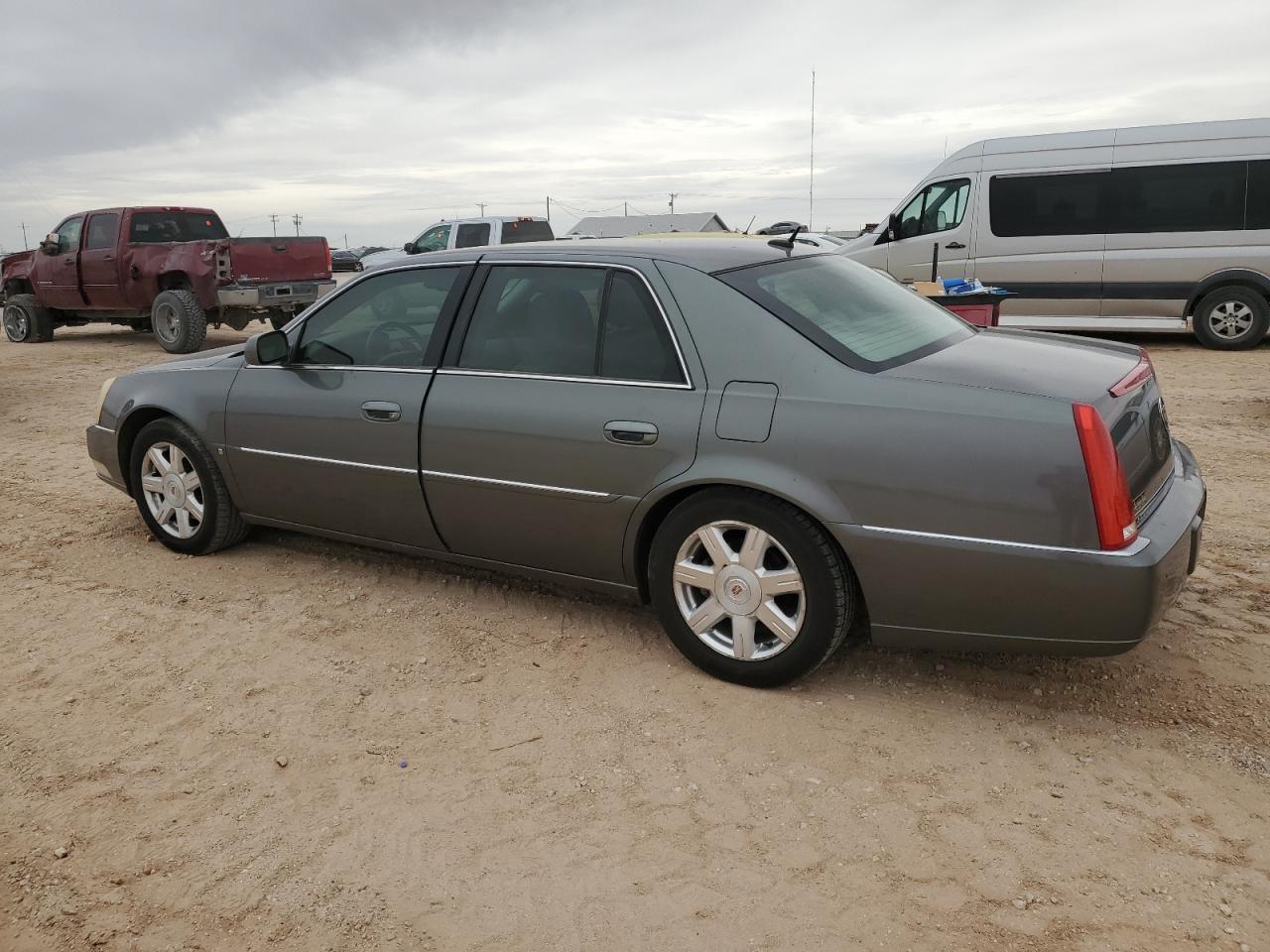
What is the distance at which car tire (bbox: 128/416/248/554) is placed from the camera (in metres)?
4.83

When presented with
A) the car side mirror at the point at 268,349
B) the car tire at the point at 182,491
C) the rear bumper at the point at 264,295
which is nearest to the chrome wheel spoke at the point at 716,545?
the car side mirror at the point at 268,349

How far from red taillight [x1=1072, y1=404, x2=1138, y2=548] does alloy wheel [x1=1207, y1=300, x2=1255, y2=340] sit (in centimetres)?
1048

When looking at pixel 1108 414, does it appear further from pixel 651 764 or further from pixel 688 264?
pixel 651 764

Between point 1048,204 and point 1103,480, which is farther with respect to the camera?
point 1048,204

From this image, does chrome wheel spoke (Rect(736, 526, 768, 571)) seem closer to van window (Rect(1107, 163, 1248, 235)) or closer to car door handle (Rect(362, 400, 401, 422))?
car door handle (Rect(362, 400, 401, 422))

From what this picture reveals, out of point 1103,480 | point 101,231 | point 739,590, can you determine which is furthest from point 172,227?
point 1103,480

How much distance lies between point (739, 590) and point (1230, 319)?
10.7 meters

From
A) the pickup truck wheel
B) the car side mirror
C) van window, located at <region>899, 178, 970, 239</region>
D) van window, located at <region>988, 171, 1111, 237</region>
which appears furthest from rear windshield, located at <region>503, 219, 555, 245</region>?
the car side mirror

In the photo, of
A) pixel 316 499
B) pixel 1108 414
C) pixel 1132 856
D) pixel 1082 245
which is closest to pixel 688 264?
pixel 1108 414

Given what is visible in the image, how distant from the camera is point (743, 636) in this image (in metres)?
3.45

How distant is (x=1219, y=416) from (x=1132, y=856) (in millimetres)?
6414

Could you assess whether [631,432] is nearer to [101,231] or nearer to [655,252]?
[655,252]

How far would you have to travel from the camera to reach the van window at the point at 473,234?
52.0 ft

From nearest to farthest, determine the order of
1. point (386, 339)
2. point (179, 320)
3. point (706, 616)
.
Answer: point (706, 616), point (386, 339), point (179, 320)
